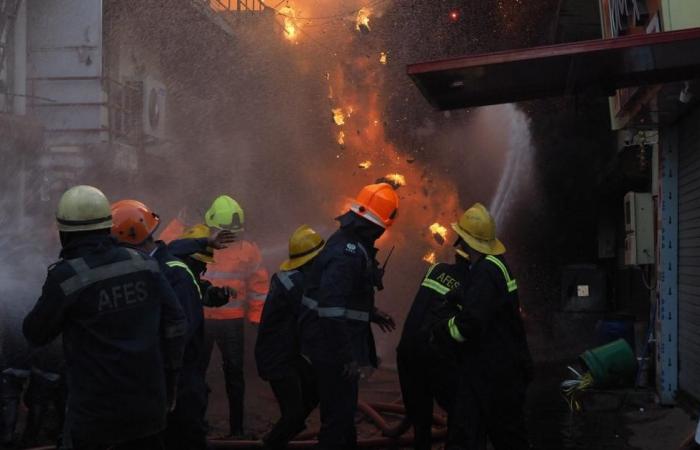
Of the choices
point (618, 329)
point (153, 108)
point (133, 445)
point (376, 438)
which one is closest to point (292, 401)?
point (376, 438)

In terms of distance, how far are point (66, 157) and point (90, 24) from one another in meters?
2.06

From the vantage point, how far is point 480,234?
5.14m

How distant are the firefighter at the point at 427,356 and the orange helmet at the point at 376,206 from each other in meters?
A: 0.54

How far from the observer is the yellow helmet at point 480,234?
201 inches

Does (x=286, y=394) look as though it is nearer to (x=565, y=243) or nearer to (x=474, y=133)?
(x=565, y=243)

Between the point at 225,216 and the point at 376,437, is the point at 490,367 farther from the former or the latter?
the point at 225,216

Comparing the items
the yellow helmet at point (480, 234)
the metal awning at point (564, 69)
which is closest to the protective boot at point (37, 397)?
the yellow helmet at point (480, 234)

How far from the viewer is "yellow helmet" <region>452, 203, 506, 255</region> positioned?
511 centimetres

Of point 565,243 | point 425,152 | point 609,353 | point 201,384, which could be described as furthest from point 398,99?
point 201,384

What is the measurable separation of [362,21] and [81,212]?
12068mm

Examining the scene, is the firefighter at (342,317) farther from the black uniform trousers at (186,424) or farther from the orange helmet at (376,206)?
the black uniform trousers at (186,424)

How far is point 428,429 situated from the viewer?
5.78 meters

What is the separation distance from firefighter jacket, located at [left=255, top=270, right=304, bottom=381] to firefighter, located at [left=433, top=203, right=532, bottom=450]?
1247 millimetres

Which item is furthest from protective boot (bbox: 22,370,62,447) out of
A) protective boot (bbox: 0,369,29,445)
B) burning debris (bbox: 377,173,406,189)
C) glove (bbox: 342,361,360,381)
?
burning debris (bbox: 377,173,406,189)
